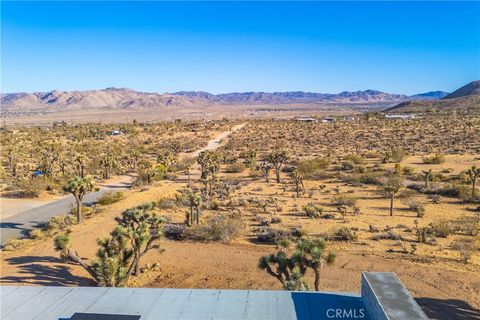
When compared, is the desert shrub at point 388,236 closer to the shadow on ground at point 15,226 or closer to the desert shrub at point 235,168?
the shadow on ground at point 15,226

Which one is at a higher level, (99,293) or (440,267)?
(99,293)

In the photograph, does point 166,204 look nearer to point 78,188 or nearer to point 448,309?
point 78,188

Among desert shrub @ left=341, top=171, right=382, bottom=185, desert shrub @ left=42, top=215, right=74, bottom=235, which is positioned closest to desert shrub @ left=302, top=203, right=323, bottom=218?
desert shrub @ left=341, top=171, right=382, bottom=185

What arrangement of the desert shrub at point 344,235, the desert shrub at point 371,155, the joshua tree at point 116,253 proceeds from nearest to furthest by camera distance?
1. the joshua tree at point 116,253
2. the desert shrub at point 344,235
3. the desert shrub at point 371,155

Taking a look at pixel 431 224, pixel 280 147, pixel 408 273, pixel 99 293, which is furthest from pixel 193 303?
pixel 280 147

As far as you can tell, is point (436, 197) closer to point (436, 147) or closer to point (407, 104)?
point (436, 147)

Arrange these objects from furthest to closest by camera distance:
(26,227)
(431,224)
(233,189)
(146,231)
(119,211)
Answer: (233,189)
(119,211)
(26,227)
(431,224)
(146,231)

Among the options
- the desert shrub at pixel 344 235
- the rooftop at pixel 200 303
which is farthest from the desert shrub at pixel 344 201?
the rooftop at pixel 200 303

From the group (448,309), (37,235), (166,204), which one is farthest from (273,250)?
(37,235)
